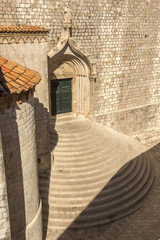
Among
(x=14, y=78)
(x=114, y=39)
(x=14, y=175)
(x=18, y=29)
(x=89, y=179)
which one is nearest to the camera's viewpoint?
(x=14, y=78)

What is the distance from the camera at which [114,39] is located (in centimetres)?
1317

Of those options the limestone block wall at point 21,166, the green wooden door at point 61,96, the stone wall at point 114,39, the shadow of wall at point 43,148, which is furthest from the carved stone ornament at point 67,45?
the limestone block wall at point 21,166

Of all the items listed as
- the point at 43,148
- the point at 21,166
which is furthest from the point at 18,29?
the point at 43,148

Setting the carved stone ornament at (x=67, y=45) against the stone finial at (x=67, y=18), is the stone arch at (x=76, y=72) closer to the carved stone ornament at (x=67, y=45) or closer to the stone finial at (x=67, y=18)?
the carved stone ornament at (x=67, y=45)

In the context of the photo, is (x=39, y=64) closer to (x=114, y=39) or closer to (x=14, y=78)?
(x=14, y=78)

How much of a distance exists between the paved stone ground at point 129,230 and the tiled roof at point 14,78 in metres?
5.51

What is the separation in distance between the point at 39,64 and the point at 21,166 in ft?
13.4

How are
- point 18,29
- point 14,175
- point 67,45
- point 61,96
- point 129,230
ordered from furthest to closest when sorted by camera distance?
point 61,96
point 67,45
point 129,230
point 18,29
point 14,175

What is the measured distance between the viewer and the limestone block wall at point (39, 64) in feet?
27.0

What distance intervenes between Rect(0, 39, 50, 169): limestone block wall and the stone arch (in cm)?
256

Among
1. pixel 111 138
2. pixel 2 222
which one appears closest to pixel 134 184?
pixel 111 138

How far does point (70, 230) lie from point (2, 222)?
451 centimetres

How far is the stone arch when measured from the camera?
1183 cm

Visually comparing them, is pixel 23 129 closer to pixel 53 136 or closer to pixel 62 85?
pixel 53 136
